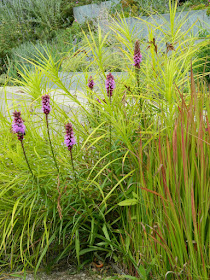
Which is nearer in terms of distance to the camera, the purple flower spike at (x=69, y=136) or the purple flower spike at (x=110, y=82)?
the purple flower spike at (x=69, y=136)

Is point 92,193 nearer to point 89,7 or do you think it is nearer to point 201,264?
point 201,264

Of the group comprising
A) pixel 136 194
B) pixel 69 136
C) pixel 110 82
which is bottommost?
pixel 136 194

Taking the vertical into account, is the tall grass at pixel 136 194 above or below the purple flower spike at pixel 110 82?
below

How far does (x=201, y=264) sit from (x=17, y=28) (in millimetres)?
9969

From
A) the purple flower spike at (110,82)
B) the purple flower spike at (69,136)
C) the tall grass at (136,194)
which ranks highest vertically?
the purple flower spike at (110,82)

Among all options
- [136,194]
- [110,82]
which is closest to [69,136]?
[110,82]

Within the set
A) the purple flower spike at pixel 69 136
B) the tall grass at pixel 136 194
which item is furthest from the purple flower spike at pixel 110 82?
the purple flower spike at pixel 69 136

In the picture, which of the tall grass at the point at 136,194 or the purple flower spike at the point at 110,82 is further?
the purple flower spike at the point at 110,82

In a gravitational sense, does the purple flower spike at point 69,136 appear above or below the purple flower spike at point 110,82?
below

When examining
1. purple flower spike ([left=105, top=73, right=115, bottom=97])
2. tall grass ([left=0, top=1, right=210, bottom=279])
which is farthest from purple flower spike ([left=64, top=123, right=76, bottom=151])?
Result: purple flower spike ([left=105, top=73, right=115, bottom=97])

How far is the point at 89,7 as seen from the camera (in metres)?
10.3

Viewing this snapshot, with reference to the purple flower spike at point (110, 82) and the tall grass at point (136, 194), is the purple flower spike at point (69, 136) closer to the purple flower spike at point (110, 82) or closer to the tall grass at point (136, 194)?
the tall grass at point (136, 194)

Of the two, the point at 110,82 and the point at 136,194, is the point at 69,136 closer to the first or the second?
the point at 110,82

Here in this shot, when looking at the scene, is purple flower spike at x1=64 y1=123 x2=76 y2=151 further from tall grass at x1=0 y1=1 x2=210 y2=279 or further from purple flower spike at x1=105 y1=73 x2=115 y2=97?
purple flower spike at x1=105 y1=73 x2=115 y2=97
